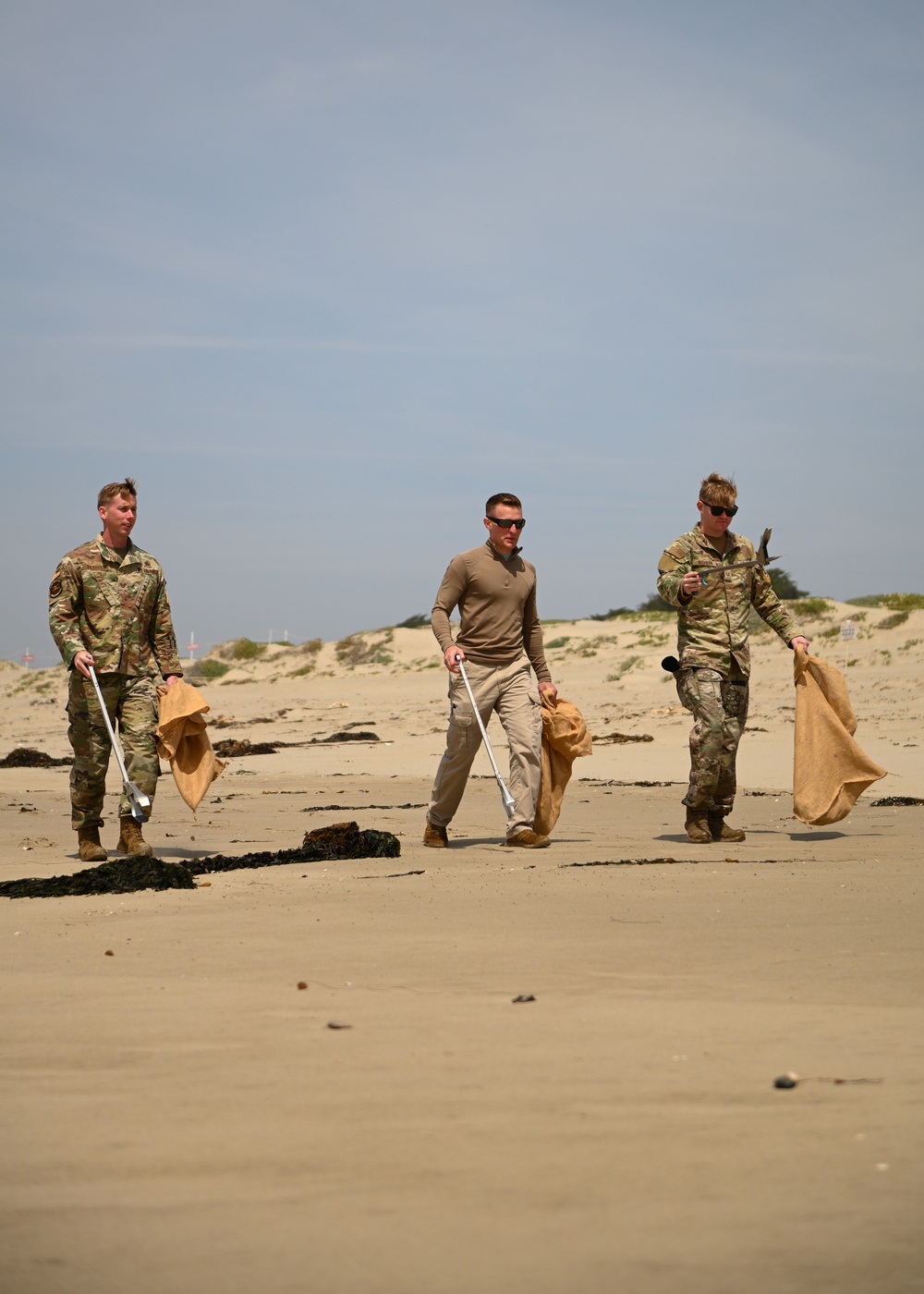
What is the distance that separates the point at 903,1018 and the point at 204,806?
28.2 feet

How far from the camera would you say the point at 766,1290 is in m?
2.21

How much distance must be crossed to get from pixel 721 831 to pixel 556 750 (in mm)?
1179

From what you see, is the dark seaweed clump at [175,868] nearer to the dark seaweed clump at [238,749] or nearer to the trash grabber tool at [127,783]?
the trash grabber tool at [127,783]

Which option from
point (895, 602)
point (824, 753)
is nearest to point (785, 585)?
point (895, 602)

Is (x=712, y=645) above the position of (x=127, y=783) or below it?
above

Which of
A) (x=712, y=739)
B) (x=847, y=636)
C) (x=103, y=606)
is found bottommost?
(x=712, y=739)

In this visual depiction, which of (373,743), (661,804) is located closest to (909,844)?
(661,804)

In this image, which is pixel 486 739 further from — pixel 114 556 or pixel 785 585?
pixel 785 585

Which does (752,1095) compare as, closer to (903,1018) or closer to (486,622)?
(903,1018)

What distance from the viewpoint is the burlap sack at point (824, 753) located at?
855cm

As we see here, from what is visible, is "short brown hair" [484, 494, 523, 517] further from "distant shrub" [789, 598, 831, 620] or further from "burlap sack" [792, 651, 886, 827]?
"distant shrub" [789, 598, 831, 620]

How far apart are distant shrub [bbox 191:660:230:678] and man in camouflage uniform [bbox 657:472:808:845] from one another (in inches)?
1222

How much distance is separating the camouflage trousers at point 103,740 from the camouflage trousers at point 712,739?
328 cm

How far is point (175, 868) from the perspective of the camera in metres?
6.77
